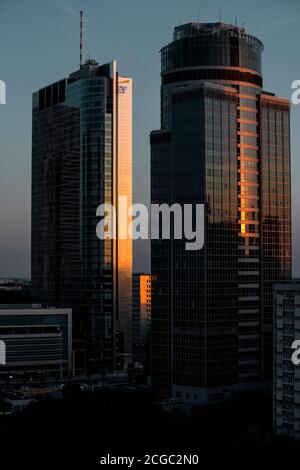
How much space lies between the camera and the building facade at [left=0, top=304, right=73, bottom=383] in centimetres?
12375

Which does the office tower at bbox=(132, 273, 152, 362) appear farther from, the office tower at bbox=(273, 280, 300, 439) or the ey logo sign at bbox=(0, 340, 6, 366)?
the office tower at bbox=(273, 280, 300, 439)

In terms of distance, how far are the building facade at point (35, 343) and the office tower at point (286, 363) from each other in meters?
52.7

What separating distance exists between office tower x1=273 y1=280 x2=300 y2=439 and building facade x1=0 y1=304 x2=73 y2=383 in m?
52.7

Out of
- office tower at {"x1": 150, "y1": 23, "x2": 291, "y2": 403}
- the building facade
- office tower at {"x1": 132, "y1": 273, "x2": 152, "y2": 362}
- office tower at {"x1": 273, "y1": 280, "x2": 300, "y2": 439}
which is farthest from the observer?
office tower at {"x1": 132, "y1": 273, "x2": 152, "y2": 362}

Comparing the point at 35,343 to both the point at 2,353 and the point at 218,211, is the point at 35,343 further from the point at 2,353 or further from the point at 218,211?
the point at 218,211

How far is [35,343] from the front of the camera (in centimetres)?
12519

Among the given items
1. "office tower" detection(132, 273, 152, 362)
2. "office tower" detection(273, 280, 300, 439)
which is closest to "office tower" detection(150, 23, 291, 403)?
"office tower" detection(273, 280, 300, 439)

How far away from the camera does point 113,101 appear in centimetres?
13588

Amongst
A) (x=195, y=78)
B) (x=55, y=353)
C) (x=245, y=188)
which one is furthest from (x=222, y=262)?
(x=55, y=353)

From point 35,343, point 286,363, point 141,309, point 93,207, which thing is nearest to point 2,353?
point 35,343

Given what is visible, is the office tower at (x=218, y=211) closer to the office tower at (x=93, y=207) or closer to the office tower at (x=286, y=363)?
the office tower at (x=286, y=363)

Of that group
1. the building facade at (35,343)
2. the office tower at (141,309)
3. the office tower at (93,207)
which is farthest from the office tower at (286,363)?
the office tower at (141,309)

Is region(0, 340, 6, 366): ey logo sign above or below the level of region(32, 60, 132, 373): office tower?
below

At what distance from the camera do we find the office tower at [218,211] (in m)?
103
